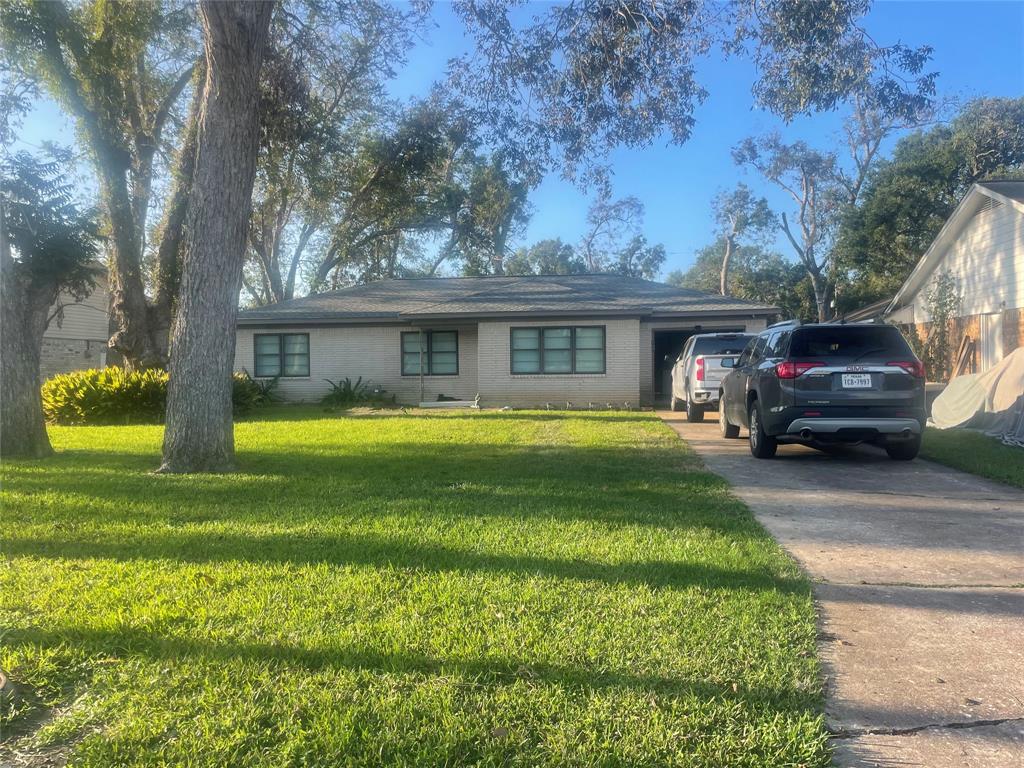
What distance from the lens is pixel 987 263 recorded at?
58.3 feet

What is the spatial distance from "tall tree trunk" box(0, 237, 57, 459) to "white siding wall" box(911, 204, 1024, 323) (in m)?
18.8

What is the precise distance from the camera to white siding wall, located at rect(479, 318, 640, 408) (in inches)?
740

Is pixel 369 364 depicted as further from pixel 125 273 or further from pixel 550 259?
pixel 550 259

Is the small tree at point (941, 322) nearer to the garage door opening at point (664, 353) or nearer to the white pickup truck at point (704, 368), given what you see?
the garage door opening at point (664, 353)

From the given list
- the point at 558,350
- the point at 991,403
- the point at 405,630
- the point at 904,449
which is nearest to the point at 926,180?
the point at 558,350

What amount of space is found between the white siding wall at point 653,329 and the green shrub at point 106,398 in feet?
34.9

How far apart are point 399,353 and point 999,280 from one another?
15.2 metres

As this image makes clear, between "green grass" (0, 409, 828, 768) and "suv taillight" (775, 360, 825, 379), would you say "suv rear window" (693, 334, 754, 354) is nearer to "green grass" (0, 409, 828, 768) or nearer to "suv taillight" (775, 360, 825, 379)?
"suv taillight" (775, 360, 825, 379)

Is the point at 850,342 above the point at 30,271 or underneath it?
underneath

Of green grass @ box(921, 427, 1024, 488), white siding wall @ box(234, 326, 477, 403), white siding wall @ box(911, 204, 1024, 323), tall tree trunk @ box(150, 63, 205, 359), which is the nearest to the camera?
green grass @ box(921, 427, 1024, 488)

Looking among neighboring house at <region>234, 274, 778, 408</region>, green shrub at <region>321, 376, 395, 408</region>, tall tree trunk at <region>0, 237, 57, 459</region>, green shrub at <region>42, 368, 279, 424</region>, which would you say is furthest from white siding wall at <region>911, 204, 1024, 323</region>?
tall tree trunk at <region>0, 237, 57, 459</region>

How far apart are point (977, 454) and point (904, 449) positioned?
111cm

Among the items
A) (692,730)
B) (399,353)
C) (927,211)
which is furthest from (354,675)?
(927,211)

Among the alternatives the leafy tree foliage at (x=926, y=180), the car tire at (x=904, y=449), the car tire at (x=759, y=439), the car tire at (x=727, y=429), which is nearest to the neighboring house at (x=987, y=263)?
the car tire at (x=727, y=429)
